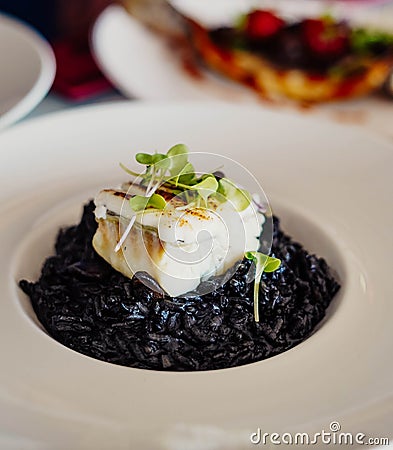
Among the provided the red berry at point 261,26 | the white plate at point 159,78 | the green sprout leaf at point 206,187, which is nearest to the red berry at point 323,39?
the red berry at point 261,26

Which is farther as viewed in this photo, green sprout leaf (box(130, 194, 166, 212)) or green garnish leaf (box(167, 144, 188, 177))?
green garnish leaf (box(167, 144, 188, 177))

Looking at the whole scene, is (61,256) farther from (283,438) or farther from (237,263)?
(283,438)

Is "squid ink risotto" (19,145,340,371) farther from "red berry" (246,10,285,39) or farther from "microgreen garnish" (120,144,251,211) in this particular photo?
"red berry" (246,10,285,39)

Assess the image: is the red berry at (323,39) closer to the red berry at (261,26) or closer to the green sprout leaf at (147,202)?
the red berry at (261,26)

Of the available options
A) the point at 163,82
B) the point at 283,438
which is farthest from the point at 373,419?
the point at 163,82

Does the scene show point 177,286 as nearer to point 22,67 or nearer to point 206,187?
point 206,187

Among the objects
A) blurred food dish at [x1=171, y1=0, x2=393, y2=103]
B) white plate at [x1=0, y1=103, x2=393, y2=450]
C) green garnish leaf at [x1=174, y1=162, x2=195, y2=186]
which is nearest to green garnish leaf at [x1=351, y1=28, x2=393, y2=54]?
blurred food dish at [x1=171, y1=0, x2=393, y2=103]

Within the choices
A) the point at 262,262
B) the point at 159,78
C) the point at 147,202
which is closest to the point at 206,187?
the point at 147,202
